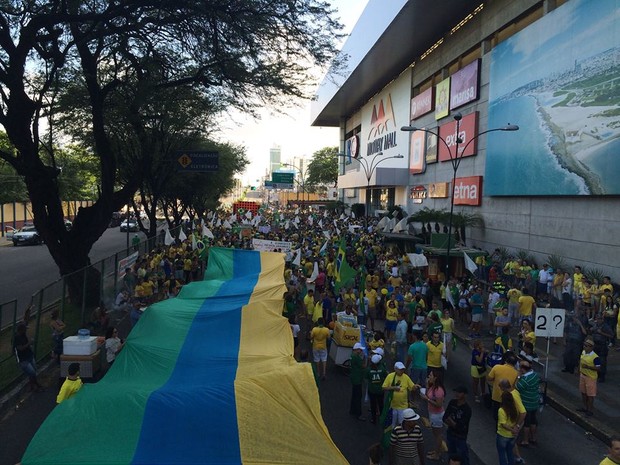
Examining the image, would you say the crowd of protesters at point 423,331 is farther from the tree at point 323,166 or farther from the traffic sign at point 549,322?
the tree at point 323,166

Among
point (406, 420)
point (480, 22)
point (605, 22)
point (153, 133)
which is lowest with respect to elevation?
point (406, 420)

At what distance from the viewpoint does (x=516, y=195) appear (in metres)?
27.4

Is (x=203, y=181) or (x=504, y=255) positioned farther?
(x=203, y=181)

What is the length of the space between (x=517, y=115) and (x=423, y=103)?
664 inches

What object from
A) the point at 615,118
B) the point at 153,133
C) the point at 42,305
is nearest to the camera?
the point at 42,305

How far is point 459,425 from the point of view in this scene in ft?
22.8

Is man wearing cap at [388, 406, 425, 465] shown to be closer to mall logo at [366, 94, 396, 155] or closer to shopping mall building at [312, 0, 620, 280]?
shopping mall building at [312, 0, 620, 280]

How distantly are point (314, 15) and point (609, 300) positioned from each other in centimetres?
1240

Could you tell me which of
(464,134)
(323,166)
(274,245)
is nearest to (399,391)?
(274,245)

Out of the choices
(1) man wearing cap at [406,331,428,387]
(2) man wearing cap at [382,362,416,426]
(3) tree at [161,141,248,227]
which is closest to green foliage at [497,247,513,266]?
(1) man wearing cap at [406,331,428,387]

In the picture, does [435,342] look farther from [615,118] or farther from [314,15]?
[615,118]

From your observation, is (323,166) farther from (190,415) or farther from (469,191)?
(190,415)

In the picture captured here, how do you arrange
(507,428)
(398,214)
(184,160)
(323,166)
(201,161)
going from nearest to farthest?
(507,428) → (184,160) → (201,161) → (398,214) → (323,166)

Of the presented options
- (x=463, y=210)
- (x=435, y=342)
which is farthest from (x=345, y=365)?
(x=463, y=210)
